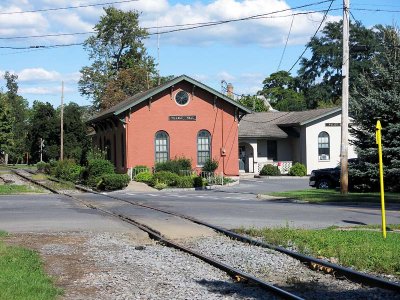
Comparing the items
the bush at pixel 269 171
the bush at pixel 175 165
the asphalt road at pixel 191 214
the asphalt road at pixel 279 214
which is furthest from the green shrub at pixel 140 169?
the asphalt road at pixel 279 214

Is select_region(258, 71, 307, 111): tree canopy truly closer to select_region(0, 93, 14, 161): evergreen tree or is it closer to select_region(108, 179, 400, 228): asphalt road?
select_region(0, 93, 14, 161): evergreen tree

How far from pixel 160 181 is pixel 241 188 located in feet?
15.9

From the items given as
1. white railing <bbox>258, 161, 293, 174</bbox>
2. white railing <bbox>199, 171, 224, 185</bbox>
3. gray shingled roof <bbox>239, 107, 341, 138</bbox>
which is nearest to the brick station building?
white railing <bbox>199, 171, 224, 185</bbox>

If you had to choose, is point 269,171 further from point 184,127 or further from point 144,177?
point 144,177

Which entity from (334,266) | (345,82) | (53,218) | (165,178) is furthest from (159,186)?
(334,266)

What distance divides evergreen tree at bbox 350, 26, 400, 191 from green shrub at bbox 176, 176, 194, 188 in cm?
1035

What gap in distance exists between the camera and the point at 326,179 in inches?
1375

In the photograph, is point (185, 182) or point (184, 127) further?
point (184, 127)

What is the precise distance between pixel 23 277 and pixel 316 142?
42.2 metres

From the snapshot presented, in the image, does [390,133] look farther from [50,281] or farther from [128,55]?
[128,55]

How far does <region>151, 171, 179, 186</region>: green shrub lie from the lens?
3694cm

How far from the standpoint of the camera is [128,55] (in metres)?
81.8

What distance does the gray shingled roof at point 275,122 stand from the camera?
163ft

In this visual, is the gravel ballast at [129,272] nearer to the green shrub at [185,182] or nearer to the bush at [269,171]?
the green shrub at [185,182]
